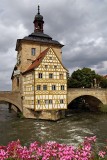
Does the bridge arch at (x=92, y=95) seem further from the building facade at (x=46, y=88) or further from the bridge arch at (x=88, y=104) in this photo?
the building facade at (x=46, y=88)

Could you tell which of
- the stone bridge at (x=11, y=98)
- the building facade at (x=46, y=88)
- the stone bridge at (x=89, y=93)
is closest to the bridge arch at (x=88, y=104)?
the stone bridge at (x=89, y=93)

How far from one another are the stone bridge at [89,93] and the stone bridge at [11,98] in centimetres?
700

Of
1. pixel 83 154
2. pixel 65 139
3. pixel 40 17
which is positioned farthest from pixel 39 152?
pixel 40 17

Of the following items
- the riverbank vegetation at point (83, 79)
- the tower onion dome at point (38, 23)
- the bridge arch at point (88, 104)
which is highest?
the tower onion dome at point (38, 23)

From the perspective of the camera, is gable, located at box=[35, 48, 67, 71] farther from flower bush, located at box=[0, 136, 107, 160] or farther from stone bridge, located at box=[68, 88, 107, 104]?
flower bush, located at box=[0, 136, 107, 160]

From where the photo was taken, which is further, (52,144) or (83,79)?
(83,79)

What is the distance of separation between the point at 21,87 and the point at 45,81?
227 inches

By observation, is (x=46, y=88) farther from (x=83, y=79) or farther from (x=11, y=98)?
(x=83, y=79)

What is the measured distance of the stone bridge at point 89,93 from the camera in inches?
1146

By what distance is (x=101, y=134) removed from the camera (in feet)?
56.1

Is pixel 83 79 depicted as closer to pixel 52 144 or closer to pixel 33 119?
pixel 33 119

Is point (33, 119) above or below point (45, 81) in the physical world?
below

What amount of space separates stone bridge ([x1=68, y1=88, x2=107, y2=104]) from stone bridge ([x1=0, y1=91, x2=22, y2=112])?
23.0 feet

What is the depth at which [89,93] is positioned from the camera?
31.2 m
